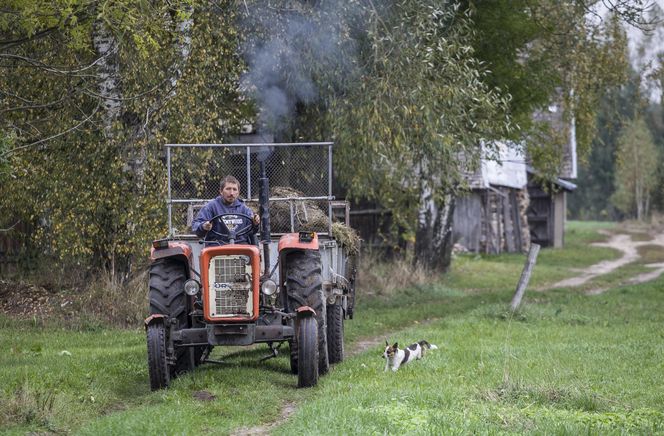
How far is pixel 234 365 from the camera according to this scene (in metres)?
12.2

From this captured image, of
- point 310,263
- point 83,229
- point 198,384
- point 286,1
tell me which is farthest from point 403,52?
point 198,384

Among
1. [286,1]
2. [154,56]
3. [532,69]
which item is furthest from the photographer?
[532,69]

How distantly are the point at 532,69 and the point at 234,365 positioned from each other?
13.4 metres

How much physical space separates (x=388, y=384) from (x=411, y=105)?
26.6 feet

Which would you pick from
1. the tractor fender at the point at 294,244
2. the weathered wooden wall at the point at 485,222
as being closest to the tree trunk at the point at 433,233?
the weathered wooden wall at the point at 485,222

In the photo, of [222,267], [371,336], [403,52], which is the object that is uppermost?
[403,52]

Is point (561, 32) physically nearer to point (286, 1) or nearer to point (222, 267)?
point (286, 1)

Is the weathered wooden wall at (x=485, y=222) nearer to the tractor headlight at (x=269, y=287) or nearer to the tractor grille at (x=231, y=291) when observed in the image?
the tractor headlight at (x=269, y=287)

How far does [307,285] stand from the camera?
1119 cm

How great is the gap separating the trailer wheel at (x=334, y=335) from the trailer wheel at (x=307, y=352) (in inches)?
77.0

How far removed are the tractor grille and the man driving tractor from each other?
60 cm

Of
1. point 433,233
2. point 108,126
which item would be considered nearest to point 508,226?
point 433,233

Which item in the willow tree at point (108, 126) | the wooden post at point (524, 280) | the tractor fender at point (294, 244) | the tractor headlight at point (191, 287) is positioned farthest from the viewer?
the wooden post at point (524, 280)

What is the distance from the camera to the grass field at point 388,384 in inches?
334
